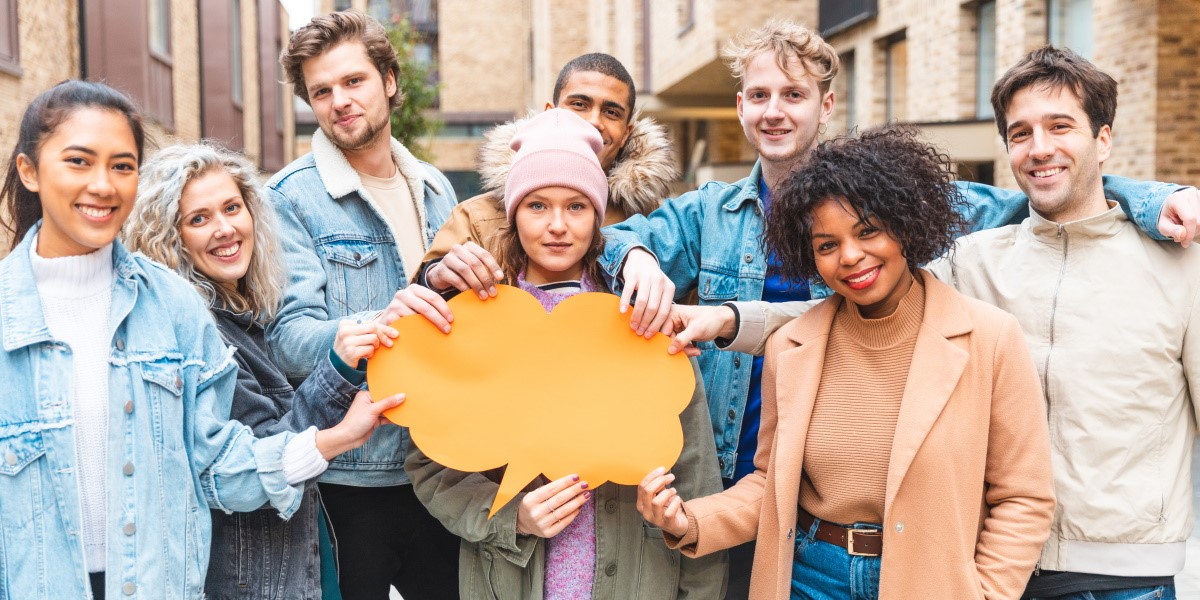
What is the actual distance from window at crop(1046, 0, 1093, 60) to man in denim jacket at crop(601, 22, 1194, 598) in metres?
7.86

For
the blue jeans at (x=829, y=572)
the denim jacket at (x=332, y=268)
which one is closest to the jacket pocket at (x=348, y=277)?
the denim jacket at (x=332, y=268)

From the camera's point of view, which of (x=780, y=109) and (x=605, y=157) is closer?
(x=780, y=109)

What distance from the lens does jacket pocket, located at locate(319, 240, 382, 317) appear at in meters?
2.85

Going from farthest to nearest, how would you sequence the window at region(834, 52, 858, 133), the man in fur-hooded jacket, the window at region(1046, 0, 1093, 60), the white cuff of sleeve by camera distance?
the window at region(834, 52, 858, 133), the window at region(1046, 0, 1093, 60), the man in fur-hooded jacket, the white cuff of sleeve

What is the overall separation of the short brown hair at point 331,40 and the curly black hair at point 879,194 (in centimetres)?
150

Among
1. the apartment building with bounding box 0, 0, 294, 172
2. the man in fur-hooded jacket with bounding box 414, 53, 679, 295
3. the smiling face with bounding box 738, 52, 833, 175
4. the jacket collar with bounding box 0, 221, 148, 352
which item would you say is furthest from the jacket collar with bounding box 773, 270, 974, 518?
the apartment building with bounding box 0, 0, 294, 172

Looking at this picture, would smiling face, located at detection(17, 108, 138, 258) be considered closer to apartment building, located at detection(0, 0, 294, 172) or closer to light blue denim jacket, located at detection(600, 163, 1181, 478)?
light blue denim jacket, located at detection(600, 163, 1181, 478)

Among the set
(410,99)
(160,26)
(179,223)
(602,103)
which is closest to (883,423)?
(602,103)

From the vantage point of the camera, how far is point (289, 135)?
26953 mm

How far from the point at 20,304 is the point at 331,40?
1408 millimetres

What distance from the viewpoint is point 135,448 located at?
2.00 meters

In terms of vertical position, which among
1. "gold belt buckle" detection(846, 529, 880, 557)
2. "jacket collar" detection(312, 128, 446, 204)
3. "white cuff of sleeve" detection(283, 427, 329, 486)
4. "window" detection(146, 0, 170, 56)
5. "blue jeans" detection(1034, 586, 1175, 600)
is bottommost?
"blue jeans" detection(1034, 586, 1175, 600)

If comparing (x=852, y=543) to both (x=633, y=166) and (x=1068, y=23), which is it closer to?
(x=633, y=166)

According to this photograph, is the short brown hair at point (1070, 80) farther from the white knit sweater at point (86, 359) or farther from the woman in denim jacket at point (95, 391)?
the white knit sweater at point (86, 359)
